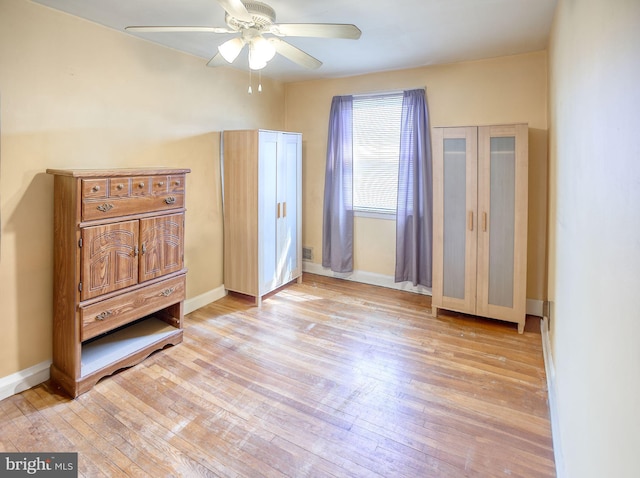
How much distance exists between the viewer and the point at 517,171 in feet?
10.3

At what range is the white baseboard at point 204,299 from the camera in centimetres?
370

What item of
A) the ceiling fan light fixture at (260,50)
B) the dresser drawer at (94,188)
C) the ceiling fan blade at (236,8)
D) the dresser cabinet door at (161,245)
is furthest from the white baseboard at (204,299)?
the ceiling fan blade at (236,8)

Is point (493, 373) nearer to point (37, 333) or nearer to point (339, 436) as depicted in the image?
point (339, 436)

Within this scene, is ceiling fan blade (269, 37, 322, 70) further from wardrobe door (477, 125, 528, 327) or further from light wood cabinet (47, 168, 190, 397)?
wardrobe door (477, 125, 528, 327)

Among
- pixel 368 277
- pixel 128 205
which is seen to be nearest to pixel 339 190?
pixel 368 277

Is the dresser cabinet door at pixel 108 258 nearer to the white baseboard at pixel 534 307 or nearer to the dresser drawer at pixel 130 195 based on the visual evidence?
the dresser drawer at pixel 130 195

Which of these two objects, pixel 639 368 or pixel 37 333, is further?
pixel 37 333

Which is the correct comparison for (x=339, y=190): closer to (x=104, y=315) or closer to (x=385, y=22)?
(x=385, y=22)

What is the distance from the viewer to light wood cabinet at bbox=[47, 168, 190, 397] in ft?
7.73

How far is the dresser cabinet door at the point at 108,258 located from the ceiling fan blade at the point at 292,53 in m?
1.59

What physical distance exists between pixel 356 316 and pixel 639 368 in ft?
9.87

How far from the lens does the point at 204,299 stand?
3.89 m

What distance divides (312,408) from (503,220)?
7.58ft

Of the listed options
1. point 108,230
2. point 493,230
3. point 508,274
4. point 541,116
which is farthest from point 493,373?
point 108,230
